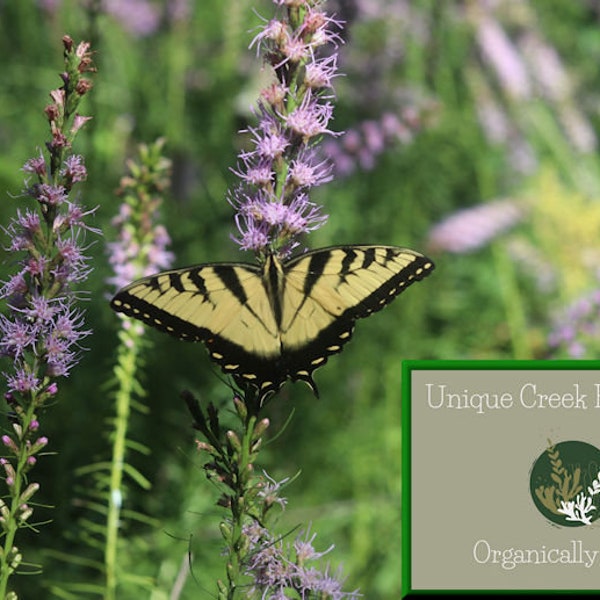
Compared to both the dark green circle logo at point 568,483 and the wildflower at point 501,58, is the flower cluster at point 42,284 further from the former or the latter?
the wildflower at point 501,58

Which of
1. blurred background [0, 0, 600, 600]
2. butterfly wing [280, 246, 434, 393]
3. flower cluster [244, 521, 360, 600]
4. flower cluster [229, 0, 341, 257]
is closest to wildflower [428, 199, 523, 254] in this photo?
blurred background [0, 0, 600, 600]

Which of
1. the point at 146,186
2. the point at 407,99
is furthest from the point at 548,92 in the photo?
the point at 146,186

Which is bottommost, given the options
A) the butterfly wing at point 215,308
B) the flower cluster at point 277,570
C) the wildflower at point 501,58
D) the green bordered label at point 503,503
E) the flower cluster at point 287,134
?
the flower cluster at point 277,570

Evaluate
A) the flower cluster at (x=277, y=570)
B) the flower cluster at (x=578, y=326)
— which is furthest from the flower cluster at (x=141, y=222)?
the flower cluster at (x=578, y=326)

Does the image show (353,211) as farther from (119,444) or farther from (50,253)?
(50,253)

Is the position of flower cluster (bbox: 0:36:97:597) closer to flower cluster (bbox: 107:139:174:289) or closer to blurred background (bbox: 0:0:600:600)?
flower cluster (bbox: 107:139:174:289)
